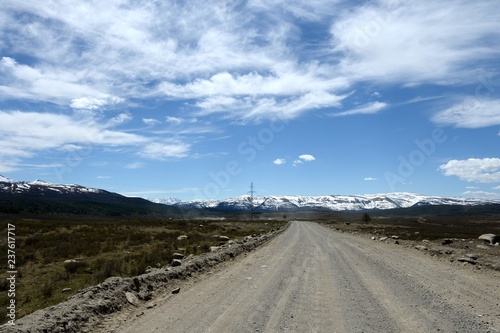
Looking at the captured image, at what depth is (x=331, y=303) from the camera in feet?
A: 30.6

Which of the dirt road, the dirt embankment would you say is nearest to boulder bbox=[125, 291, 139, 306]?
the dirt embankment

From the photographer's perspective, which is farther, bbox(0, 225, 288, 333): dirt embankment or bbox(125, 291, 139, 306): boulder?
bbox(125, 291, 139, 306): boulder

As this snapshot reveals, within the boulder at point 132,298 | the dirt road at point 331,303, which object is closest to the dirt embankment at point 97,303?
the boulder at point 132,298

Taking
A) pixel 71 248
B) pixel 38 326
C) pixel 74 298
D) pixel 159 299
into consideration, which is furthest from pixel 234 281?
pixel 71 248

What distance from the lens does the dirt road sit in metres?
7.39

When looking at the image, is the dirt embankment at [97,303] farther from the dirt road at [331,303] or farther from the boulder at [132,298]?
the dirt road at [331,303]

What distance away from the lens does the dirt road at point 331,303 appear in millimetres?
7387

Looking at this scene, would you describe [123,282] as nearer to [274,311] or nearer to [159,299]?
[159,299]

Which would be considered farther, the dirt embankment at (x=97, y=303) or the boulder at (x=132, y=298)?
A: the boulder at (x=132, y=298)

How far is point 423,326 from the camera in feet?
23.8

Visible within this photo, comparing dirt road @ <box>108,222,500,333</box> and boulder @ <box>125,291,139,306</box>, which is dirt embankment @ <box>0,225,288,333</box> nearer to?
boulder @ <box>125,291,139,306</box>

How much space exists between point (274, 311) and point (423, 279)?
7.35 m

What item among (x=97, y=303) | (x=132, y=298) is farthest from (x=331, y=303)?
(x=97, y=303)

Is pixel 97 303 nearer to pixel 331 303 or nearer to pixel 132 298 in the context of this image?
pixel 132 298
